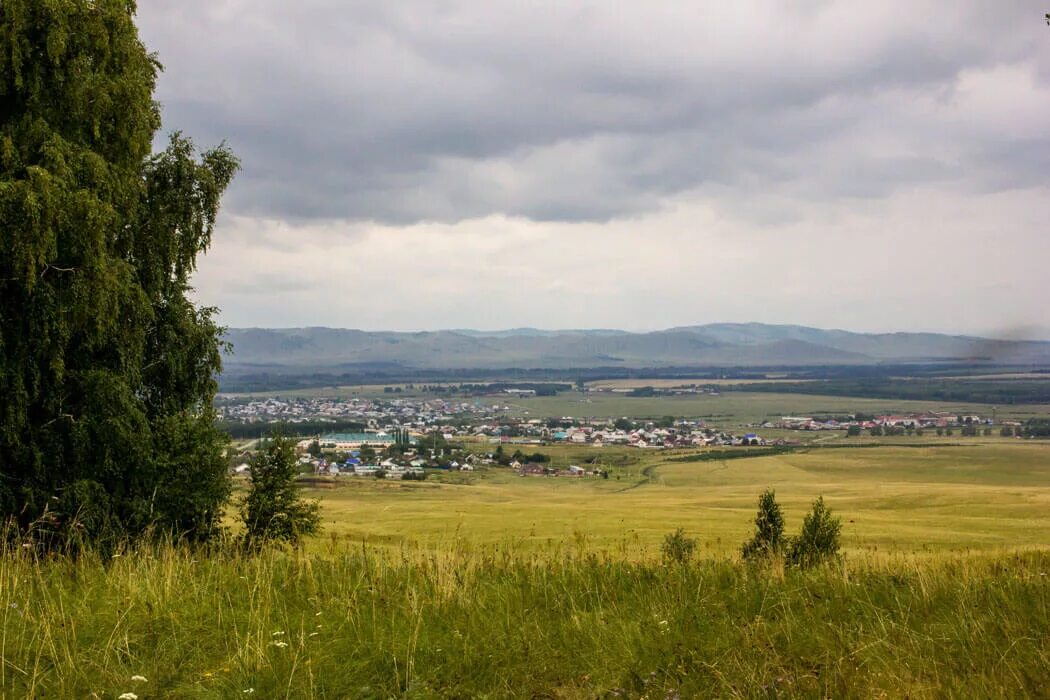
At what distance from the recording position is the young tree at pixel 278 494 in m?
17.9

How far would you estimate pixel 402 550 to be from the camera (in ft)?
32.6

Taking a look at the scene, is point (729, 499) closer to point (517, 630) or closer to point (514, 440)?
point (517, 630)

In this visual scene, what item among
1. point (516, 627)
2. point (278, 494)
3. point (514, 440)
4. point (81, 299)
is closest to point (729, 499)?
point (278, 494)

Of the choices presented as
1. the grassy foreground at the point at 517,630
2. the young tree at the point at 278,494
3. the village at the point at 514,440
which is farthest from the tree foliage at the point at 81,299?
the village at the point at 514,440

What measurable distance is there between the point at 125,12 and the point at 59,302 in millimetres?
6614

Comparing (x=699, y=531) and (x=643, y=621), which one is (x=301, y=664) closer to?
(x=643, y=621)

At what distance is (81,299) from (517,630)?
11.4 m

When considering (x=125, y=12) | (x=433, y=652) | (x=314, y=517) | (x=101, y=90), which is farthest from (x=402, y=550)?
(x=125, y=12)

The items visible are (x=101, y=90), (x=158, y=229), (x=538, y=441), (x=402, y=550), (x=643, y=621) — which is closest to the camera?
(x=643, y=621)

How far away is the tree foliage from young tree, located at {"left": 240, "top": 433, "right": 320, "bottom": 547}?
1276mm

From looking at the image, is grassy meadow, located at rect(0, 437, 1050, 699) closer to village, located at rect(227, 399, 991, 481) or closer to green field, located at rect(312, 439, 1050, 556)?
green field, located at rect(312, 439, 1050, 556)

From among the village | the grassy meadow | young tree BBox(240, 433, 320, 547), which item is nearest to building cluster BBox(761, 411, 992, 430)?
the village

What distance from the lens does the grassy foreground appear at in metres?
5.36

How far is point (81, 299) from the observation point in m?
13.7
